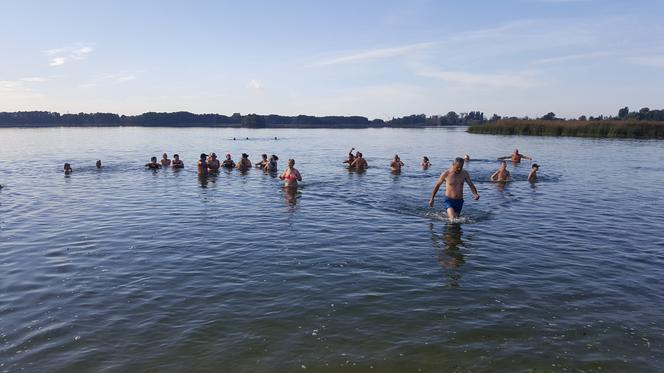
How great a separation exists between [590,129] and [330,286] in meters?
76.1

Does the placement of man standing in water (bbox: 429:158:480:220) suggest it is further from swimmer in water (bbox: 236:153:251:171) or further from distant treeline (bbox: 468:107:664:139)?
distant treeline (bbox: 468:107:664:139)

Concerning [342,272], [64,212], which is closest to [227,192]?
[64,212]

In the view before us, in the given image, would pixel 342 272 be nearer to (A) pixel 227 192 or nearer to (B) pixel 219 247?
(B) pixel 219 247

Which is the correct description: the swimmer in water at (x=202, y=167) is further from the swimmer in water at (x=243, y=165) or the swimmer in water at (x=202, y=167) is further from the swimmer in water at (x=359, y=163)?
the swimmer in water at (x=359, y=163)

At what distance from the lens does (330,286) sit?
1005 centimetres

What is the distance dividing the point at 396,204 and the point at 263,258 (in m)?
9.05

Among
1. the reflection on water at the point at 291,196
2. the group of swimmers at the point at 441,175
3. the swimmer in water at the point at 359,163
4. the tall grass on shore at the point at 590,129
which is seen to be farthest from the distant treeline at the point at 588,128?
the reflection on water at the point at 291,196

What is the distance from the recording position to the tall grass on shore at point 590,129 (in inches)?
2749

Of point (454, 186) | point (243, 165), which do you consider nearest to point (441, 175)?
point (454, 186)

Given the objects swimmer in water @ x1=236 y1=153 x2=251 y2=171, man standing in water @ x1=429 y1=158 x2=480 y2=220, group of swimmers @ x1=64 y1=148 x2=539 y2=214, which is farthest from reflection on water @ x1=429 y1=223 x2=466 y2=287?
swimmer in water @ x1=236 y1=153 x2=251 y2=171

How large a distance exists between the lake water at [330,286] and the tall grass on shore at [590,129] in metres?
59.0

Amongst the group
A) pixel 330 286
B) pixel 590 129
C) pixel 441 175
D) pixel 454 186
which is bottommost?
pixel 330 286

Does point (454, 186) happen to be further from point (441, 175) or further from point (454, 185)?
point (441, 175)

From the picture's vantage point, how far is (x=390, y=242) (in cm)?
1359
